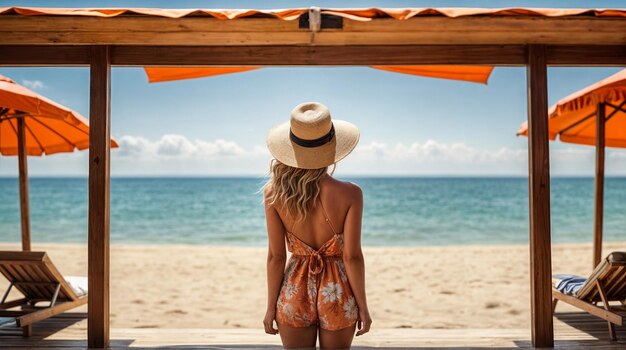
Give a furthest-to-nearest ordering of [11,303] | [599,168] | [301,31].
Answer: [599,168] → [11,303] → [301,31]

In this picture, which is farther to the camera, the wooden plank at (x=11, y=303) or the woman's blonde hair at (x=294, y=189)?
the wooden plank at (x=11, y=303)

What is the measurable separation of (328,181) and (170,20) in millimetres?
1768

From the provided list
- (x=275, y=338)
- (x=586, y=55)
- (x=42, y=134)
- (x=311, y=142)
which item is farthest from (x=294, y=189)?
(x=42, y=134)

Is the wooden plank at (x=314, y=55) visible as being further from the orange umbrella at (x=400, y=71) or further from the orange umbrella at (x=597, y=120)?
the orange umbrella at (x=597, y=120)

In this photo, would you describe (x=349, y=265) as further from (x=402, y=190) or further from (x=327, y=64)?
(x=402, y=190)

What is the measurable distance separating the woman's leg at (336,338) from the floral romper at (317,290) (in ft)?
0.08

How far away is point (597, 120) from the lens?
5.56 meters

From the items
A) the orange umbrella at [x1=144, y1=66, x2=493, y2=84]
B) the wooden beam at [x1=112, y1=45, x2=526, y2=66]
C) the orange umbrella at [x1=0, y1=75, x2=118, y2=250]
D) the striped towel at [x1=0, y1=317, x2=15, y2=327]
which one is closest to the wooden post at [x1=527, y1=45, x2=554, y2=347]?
the wooden beam at [x1=112, y1=45, x2=526, y2=66]

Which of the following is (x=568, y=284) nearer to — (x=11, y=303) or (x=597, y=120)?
(x=597, y=120)

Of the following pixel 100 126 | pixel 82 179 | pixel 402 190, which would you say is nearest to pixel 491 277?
pixel 100 126

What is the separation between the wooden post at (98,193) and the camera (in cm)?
411

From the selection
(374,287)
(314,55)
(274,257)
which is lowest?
(374,287)

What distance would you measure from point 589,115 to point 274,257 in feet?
15.6

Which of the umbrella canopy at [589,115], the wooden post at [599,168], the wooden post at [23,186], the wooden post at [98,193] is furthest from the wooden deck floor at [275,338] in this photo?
the umbrella canopy at [589,115]
